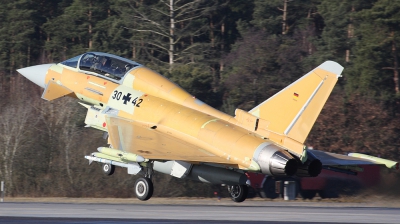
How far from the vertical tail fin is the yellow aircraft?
0.08 feet

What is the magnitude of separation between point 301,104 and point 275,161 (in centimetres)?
148

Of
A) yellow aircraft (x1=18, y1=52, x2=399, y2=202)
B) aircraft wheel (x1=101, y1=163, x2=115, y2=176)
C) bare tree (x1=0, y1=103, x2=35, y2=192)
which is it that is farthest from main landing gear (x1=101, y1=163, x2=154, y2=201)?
bare tree (x1=0, y1=103, x2=35, y2=192)

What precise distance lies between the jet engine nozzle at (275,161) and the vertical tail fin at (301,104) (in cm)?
50

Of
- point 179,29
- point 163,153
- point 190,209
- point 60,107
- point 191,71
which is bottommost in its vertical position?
point 190,209

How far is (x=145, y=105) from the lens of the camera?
19.2 metres

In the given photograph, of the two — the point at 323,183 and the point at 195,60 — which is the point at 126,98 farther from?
the point at 195,60

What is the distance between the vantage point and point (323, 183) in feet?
85.4

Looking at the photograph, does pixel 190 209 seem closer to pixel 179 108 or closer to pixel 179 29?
pixel 179 108

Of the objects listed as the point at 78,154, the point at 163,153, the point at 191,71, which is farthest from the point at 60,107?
the point at 163,153

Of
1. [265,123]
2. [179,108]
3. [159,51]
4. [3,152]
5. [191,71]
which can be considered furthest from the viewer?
[159,51]

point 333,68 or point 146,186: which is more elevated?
point 333,68

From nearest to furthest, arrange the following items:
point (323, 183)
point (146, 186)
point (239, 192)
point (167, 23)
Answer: point (146, 186) → point (239, 192) → point (323, 183) → point (167, 23)

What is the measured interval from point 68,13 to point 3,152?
1924cm

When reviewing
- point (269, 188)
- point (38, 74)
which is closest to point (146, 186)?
point (38, 74)
